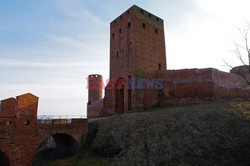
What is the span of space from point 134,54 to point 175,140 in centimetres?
1058

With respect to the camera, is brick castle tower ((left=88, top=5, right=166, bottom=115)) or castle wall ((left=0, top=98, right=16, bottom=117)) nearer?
castle wall ((left=0, top=98, right=16, bottom=117))

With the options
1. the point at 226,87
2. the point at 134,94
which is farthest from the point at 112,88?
the point at 226,87

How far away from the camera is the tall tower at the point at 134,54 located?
63.8ft

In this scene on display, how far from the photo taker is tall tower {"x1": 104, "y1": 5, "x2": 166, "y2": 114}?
19453mm

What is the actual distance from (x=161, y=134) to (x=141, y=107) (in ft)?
21.5

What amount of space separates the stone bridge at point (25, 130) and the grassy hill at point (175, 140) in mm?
1943

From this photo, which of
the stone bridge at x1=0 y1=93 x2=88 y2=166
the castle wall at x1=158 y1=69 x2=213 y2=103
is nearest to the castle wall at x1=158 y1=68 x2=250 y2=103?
the castle wall at x1=158 y1=69 x2=213 y2=103

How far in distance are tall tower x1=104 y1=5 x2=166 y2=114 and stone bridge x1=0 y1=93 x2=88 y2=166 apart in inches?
226

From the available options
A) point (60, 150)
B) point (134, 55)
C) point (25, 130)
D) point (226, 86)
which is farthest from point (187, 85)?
point (25, 130)

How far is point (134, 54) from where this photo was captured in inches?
768

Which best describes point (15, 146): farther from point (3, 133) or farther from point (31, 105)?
point (31, 105)

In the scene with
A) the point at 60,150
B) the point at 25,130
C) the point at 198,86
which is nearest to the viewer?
the point at 25,130

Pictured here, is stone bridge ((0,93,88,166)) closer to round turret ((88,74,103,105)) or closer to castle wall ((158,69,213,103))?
castle wall ((158,69,213,103))

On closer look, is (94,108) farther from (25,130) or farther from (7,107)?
(25,130)
